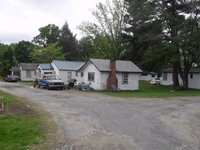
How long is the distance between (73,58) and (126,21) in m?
26.5

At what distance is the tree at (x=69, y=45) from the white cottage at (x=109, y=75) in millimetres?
40122

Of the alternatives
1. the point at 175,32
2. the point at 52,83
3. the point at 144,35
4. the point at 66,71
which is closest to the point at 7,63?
the point at 66,71

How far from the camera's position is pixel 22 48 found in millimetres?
101250

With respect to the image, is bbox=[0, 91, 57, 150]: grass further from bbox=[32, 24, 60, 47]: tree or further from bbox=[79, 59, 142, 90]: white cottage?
bbox=[32, 24, 60, 47]: tree

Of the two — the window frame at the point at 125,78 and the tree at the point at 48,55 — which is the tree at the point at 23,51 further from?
the window frame at the point at 125,78

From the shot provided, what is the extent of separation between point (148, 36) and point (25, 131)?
117ft

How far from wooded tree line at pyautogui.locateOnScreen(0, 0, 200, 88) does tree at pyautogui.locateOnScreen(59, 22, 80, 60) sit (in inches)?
59.9

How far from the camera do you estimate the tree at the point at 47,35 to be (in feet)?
335

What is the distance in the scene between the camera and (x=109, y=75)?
140 ft

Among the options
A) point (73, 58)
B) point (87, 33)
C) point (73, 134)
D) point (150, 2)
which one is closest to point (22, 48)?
point (73, 58)

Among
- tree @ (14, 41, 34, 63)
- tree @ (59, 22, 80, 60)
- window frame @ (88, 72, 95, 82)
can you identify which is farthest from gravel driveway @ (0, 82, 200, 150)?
tree @ (14, 41, 34, 63)

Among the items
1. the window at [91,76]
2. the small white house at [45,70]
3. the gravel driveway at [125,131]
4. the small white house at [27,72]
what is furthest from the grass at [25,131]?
the small white house at [27,72]

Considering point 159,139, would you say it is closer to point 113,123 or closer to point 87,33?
point 113,123

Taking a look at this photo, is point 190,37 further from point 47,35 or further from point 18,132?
point 47,35
